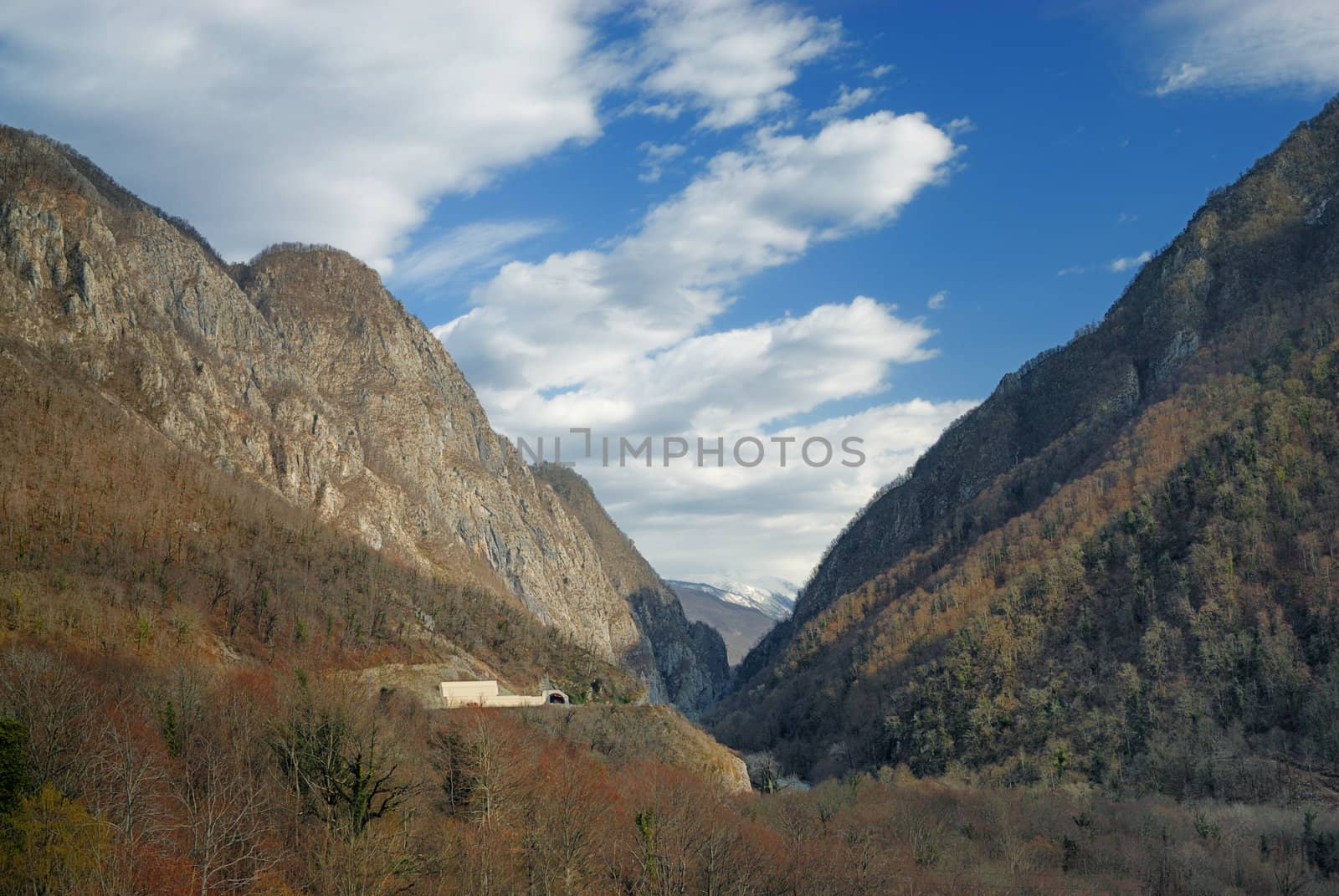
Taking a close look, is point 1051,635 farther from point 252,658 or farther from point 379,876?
point 379,876

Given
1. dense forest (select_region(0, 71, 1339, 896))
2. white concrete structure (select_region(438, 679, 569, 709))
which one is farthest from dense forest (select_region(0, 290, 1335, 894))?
white concrete structure (select_region(438, 679, 569, 709))

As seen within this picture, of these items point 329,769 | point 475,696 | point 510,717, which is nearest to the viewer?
point 329,769

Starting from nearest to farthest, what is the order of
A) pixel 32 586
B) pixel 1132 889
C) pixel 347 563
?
pixel 1132 889, pixel 32 586, pixel 347 563

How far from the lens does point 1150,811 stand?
119188mm

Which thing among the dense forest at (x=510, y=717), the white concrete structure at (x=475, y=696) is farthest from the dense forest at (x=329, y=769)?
the white concrete structure at (x=475, y=696)

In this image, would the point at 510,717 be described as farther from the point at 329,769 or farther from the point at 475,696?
the point at 329,769

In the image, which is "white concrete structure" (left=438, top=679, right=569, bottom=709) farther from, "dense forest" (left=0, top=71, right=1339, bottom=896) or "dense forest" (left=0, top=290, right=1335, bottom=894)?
"dense forest" (left=0, top=290, right=1335, bottom=894)

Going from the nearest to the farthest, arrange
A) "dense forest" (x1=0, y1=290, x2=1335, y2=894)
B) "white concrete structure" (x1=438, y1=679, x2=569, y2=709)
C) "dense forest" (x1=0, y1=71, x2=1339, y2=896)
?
1. "dense forest" (x1=0, y1=290, x2=1335, y2=894)
2. "dense forest" (x1=0, y1=71, x2=1339, y2=896)
3. "white concrete structure" (x1=438, y1=679, x2=569, y2=709)

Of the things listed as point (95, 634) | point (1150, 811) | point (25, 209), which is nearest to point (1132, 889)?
point (1150, 811)

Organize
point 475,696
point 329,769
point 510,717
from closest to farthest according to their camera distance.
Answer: point 329,769
point 510,717
point 475,696

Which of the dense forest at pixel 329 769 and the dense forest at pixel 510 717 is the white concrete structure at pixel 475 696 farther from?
the dense forest at pixel 329 769

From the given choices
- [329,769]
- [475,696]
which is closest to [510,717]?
[475,696]

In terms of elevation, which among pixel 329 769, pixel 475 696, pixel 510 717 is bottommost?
pixel 329 769

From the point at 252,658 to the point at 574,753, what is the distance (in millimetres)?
46357
